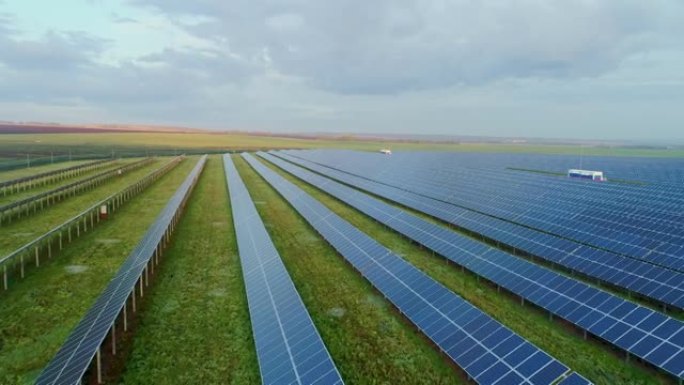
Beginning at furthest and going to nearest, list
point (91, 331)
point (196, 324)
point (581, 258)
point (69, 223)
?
1. point (69, 223)
2. point (581, 258)
3. point (196, 324)
4. point (91, 331)

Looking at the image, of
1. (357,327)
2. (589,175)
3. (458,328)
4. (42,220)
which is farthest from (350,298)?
(589,175)

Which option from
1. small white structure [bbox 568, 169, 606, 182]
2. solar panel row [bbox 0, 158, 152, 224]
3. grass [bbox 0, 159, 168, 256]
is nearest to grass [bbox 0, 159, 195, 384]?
grass [bbox 0, 159, 168, 256]

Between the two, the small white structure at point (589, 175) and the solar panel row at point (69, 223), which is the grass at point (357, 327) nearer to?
the solar panel row at point (69, 223)

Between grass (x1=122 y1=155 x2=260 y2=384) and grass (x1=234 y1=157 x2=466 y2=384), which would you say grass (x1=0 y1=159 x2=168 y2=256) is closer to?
grass (x1=122 y1=155 x2=260 y2=384)

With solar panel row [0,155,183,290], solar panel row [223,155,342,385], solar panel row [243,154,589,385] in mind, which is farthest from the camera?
solar panel row [0,155,183,290]

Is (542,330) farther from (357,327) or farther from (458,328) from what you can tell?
(357,327)
